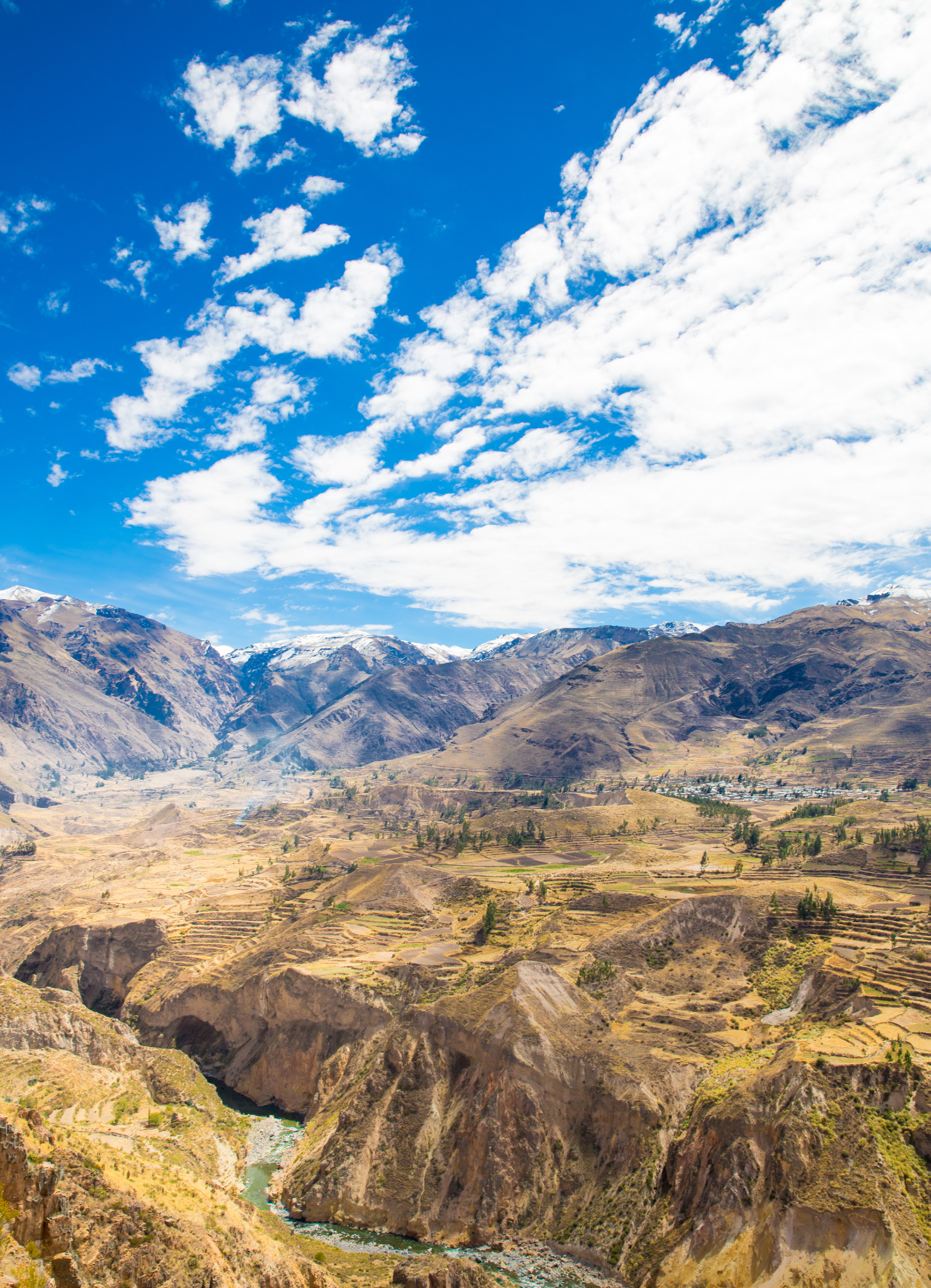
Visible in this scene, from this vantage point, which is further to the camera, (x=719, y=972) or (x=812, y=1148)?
(x=719, y=972)

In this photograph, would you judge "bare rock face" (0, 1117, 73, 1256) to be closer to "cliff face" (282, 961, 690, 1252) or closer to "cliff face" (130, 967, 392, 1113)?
"cliff face" (282, 961, 690, 1252)

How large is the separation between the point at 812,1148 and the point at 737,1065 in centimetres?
1866

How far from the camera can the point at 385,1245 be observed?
64.2 metres

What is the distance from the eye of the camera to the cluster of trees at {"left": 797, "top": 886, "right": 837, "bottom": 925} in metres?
95.8

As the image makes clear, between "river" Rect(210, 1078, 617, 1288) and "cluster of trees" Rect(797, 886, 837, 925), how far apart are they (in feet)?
182

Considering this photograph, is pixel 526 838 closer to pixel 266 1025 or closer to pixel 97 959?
pixel 266 1025

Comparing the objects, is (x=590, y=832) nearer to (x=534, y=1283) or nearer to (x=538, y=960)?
(x=538, y=960)

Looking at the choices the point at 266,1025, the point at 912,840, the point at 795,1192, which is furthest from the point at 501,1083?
the point at 912,840

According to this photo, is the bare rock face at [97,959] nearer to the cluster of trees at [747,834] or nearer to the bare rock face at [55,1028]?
the bare rock face at [55,1028]

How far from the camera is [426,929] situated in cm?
12725

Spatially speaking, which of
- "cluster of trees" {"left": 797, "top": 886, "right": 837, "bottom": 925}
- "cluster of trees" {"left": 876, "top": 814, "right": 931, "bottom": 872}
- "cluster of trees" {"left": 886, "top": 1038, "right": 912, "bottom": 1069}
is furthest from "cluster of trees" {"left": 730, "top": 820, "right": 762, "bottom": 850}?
"cluster of trees" {"left": 886, "top": 1038, "right": 912, "bottom": 1069}

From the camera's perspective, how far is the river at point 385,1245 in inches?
2248

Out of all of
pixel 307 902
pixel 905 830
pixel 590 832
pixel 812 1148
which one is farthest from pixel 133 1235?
pixel 590 832

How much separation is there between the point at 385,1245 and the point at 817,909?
218 ft
